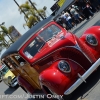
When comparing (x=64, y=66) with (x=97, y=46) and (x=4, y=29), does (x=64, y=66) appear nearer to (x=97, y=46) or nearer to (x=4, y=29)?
(x=97, y=46)

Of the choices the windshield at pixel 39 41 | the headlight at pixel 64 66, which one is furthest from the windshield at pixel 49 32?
the headlight at pixel 64 66

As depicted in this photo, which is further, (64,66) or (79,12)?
(79,12)

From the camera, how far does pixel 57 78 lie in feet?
23.7

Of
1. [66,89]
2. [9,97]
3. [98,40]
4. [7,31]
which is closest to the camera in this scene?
[66,89]

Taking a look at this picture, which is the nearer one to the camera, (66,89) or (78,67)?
(66,89)

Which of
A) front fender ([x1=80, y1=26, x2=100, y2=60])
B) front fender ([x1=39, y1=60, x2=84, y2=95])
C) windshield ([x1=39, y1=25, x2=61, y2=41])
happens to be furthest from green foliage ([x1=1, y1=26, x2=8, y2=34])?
front fender ([x1=39, y1=60, x2=84, y2=95])

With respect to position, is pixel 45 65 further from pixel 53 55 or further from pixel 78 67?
pixel 78 67

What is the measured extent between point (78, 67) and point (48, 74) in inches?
34.6

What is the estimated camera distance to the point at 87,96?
7.48m

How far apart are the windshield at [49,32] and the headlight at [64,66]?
4.24ft

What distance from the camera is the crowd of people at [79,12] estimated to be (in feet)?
72.1

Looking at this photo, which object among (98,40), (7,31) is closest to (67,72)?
(98,40)

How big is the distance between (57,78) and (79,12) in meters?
16.3

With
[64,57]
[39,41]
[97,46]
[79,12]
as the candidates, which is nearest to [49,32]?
[39,41]
